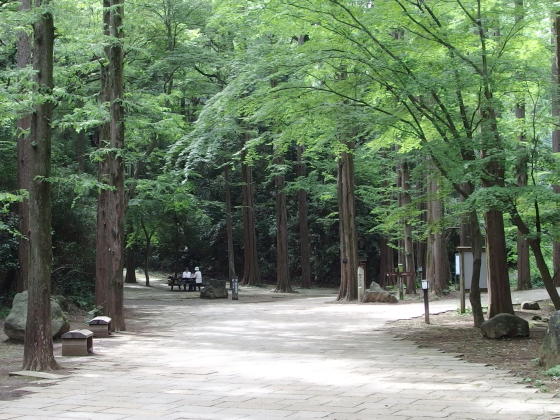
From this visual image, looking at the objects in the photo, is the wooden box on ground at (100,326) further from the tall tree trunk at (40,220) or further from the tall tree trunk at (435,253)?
the tall tree trunk at (435,253)

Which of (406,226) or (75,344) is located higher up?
(406,226)

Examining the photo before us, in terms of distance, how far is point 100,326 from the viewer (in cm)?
1438

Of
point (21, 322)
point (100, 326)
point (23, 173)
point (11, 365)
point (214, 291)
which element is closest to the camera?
point (11, 365)

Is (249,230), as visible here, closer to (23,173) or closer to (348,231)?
(348,231)

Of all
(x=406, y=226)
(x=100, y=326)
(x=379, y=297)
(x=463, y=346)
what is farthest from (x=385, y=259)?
(x=463, y=346)

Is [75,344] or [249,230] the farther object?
[249,230]

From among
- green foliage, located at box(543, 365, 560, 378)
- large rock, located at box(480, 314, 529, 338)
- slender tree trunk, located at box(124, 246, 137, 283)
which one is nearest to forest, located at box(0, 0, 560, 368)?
large rock, located at box(480, 314, 529, 338)

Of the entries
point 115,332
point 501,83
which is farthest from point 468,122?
point 115,332

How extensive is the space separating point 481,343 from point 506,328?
27.1 inches

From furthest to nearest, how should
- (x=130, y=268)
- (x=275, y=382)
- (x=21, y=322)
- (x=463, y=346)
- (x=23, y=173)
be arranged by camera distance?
(x=130, y=268)
(x=23, y=173)
(x=21, y=322)
(x=463, y=346)
(x=275, y=382)

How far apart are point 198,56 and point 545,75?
1398 cm

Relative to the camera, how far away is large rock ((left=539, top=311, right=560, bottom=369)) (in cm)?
848

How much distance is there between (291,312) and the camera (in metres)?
21.2

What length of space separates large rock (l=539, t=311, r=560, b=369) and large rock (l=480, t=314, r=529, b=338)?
3.74 meters
